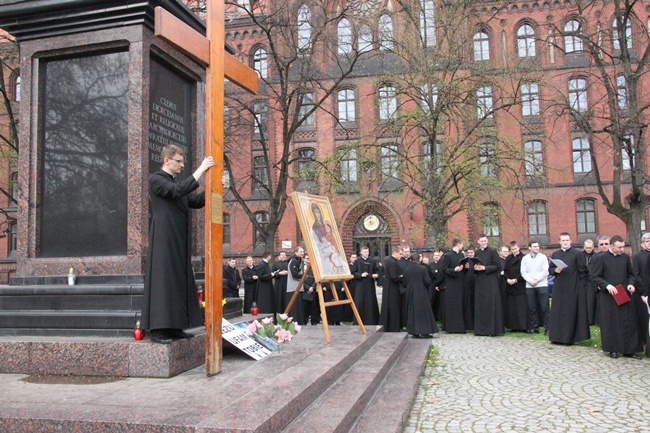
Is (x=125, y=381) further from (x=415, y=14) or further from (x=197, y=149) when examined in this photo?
(x=415, y=14)

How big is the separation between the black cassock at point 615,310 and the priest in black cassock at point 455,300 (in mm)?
3313

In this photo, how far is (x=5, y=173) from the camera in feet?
100

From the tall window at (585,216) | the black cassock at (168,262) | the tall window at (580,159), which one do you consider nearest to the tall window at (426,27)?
the black cassock at (168,262)

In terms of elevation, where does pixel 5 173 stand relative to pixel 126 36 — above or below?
above

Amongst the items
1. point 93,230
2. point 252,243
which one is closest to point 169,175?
point 93,230

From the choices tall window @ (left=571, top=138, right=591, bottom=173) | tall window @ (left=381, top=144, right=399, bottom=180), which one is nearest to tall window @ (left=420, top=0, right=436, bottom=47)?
tall window @ (left=381, top=144, right=399, bottom=180)

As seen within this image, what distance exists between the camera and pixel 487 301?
1142 cm

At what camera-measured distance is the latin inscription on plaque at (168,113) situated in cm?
588

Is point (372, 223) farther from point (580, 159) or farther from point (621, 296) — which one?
point (621, 296)

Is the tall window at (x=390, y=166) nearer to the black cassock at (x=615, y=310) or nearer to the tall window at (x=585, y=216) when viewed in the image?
the black cassock at (x=615, y=310)

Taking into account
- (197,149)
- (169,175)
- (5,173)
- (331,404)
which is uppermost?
(5,173)

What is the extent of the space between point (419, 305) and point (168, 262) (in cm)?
681

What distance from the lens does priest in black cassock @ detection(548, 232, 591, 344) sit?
32.1 feet

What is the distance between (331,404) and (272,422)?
1084 millimetres
